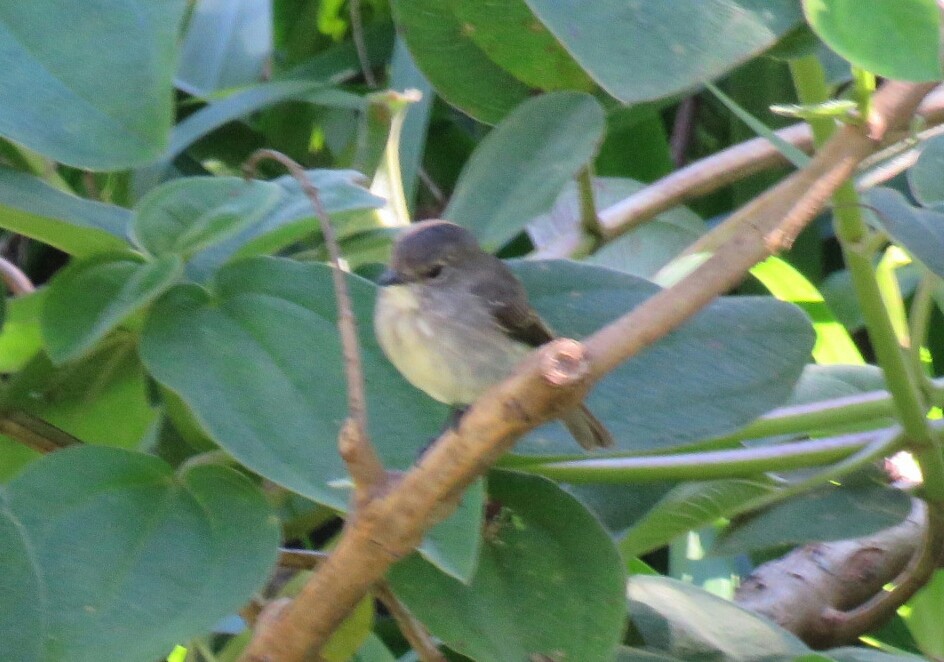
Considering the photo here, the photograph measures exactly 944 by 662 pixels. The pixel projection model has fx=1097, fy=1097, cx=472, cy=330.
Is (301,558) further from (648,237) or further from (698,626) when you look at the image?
(648,237)

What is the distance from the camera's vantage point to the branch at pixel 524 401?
0.50 metres

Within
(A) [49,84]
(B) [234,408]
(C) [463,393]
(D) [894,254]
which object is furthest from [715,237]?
(A) [49,84]

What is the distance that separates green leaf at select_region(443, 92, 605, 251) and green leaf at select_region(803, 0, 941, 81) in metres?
0.30

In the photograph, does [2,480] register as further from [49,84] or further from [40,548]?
[49,84]

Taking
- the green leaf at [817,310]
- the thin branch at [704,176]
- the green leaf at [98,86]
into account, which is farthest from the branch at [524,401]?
the green leaf at [817,310]

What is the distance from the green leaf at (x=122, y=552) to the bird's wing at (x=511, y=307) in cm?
26

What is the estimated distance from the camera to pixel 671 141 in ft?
6.02

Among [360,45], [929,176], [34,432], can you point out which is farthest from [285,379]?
[360,45]

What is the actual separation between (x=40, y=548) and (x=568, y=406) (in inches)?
13.9

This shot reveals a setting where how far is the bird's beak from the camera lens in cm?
91

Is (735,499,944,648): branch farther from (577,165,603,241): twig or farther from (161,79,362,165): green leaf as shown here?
(161,79,362,165): green leaf

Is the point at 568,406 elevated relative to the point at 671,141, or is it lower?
elevated

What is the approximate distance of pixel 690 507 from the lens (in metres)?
0.88

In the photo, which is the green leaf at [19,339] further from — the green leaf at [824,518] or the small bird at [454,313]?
the green leaf at [824,518]
